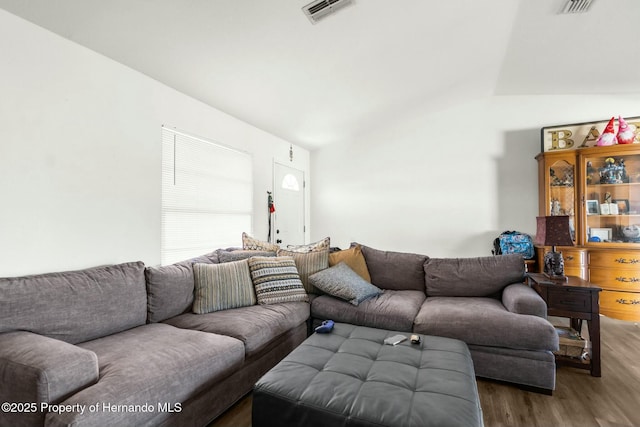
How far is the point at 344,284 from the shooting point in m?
2.61

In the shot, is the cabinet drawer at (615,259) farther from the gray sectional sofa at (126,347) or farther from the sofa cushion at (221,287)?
the sofa cushion at (221,287)

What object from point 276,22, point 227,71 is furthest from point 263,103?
point 276,22

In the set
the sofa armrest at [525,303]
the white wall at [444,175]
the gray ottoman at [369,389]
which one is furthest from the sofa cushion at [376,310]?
the white wall at [444,175]

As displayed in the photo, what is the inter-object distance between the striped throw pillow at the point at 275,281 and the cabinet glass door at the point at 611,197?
3.28 m

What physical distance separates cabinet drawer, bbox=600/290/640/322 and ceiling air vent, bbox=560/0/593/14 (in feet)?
9.21

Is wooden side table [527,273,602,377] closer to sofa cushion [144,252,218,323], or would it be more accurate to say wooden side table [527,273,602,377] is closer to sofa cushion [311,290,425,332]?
sofa cushion [311,290,425,332]

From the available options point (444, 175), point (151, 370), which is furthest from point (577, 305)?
point (151, 370)

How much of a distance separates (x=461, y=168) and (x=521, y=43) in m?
1.71

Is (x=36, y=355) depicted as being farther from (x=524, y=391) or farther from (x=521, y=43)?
(x=521, y=43)

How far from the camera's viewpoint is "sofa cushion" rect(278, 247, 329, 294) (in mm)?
2881

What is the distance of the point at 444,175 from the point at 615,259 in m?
2.07

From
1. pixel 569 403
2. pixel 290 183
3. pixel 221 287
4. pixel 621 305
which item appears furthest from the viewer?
pixel 290 183

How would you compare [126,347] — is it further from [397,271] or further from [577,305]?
[577,305]

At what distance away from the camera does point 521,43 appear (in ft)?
9.74
